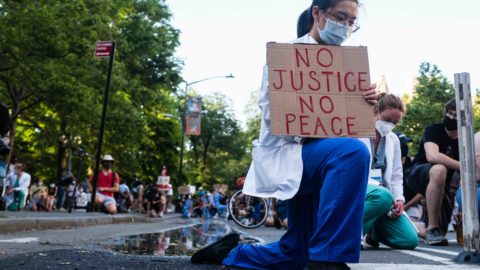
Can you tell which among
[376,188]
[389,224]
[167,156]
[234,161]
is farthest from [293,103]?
[234,161]

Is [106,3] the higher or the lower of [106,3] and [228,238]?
the higher

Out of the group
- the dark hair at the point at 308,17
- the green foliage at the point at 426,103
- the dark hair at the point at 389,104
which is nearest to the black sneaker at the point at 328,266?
the dark hair at the point at 308,17

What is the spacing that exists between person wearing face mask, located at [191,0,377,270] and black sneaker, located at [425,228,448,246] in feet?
14.0

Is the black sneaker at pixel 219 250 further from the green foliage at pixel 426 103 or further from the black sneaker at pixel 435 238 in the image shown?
the green foliage at pixel 426 103

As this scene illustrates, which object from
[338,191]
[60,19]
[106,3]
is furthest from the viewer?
[106,3]

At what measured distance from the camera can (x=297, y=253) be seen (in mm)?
3521

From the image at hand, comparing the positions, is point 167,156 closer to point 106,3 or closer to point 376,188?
point 106,3

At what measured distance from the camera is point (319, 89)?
3.47 m

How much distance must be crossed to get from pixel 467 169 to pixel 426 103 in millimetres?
42311

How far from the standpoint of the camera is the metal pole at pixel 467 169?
445 centimetres

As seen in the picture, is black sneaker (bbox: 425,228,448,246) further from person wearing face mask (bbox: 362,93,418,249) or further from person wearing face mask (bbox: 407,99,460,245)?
person wearing face mask (bbox: 362,93,418,249)

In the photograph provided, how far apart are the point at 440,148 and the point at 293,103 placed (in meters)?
4.51

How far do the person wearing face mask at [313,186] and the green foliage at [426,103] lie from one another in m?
41.3

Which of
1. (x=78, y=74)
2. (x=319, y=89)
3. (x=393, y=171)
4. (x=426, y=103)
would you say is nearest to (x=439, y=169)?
(x=393, y=171)
